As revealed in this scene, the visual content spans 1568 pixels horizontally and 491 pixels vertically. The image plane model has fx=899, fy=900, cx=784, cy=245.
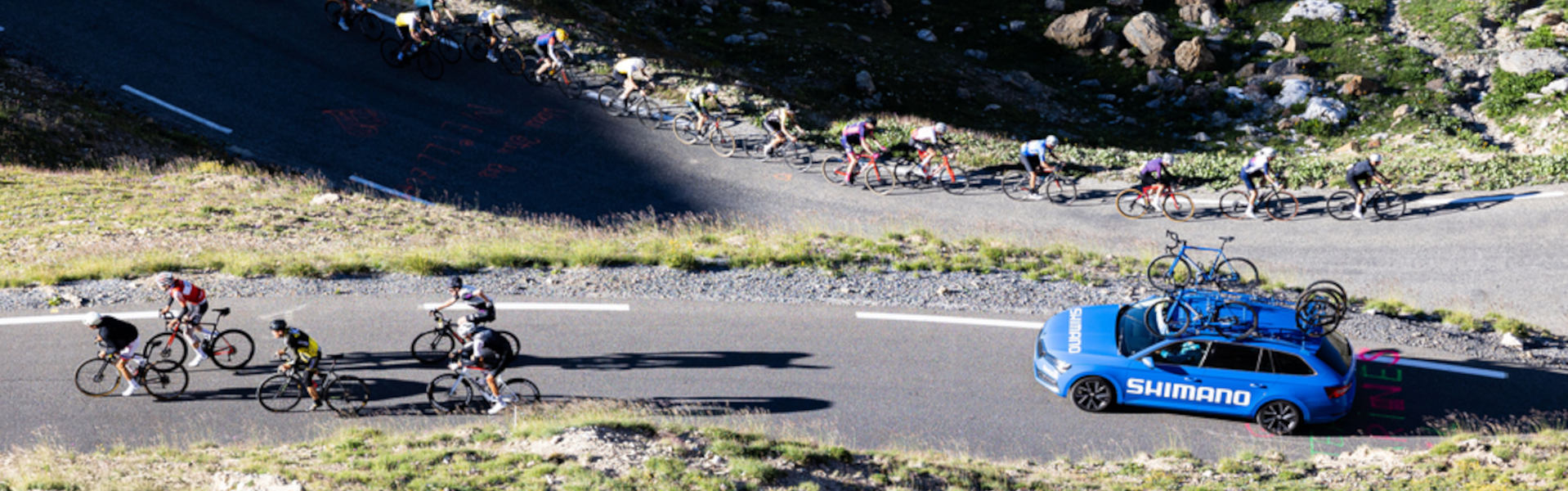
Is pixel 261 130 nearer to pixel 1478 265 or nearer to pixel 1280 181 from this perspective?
pixel 1280 181

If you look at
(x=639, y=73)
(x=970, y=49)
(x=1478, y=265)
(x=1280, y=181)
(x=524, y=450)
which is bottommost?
(x=524, y=450)

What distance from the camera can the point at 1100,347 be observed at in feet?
44.1

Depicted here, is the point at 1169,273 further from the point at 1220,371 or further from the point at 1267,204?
the point at 1267,204

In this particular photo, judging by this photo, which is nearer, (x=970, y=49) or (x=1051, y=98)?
(x=1051, y=98)

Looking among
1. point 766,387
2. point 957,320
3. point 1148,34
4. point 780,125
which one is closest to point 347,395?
point 766,387

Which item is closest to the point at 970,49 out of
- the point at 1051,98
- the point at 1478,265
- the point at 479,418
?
the point at 1051,98

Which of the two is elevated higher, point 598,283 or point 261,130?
point 261,130

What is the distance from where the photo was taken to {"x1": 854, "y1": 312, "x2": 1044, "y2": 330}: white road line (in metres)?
16.2

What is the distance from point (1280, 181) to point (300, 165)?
26.1 meters

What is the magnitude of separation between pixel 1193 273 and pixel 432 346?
545 inches

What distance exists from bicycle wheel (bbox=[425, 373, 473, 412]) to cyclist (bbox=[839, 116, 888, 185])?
12471mm

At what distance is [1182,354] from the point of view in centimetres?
1313

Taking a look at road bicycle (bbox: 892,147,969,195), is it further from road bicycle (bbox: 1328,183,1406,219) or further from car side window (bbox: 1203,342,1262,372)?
car side window (bbox: 1203,342,1262,372)

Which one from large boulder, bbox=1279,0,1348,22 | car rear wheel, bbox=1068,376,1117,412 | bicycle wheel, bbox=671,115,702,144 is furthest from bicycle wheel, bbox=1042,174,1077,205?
large boulder, bbox=1279,0,1348,22
